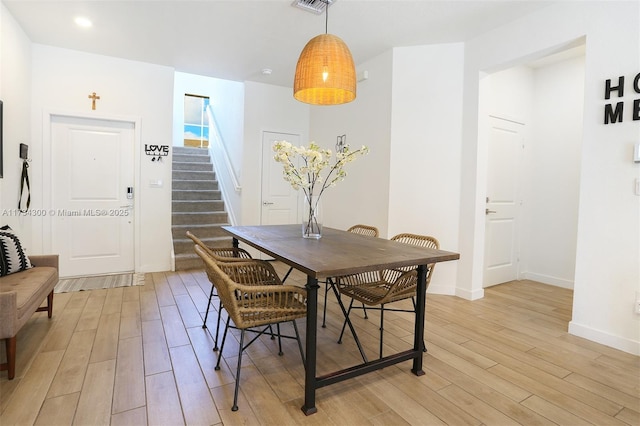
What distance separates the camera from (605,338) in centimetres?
266

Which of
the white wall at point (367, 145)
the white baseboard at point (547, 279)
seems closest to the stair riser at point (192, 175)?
the white wall at point (367, 145)

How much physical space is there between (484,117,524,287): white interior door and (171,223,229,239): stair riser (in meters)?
3.77

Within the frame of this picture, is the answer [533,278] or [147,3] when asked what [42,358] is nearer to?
[147,3]

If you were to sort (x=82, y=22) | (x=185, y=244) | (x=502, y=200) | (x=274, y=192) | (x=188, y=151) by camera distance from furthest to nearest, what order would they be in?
(x=188, y=151)
(x=274, y=192)
(x=185, y=244)
(x=502, y=200)
(x=82, y=22)

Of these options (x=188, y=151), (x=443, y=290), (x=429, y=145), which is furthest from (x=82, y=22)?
(x=443, y=290)

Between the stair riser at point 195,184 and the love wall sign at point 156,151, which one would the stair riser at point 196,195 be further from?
the love wall sign at point 156,151

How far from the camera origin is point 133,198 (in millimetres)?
4598

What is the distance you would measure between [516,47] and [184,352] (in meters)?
3.94

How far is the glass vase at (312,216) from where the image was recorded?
2684 mm

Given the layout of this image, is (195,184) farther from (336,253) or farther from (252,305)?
(336,253)

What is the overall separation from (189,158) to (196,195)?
153 cm

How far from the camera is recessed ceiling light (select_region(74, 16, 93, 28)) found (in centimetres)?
339

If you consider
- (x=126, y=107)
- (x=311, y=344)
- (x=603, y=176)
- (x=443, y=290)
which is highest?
(x=126, y=107)

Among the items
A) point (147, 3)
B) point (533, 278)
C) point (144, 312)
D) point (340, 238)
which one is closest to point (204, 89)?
point (147, 3)
